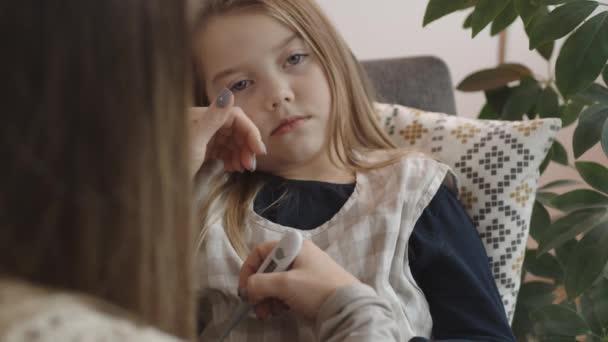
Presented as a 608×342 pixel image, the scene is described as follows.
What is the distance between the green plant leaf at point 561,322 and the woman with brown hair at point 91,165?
3.22 feet

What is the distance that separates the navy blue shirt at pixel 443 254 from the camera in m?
1.02

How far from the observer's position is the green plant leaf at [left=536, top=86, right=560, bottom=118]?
1.40m

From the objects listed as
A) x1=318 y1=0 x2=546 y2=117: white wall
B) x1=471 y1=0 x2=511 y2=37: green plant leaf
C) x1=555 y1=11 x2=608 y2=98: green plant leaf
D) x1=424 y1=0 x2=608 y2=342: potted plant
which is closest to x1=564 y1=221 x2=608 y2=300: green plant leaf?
x1=424 y1=0 x2=608 y2=342: potted plant

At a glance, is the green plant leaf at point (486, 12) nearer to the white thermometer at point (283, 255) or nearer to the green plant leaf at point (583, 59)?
the green plant leaf at point (583, 59)

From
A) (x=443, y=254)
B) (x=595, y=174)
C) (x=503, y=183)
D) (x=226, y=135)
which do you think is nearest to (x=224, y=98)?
(x=226, y=135)

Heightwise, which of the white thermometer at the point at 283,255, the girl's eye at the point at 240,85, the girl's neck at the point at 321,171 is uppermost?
the girl's eye at the point at 240,85

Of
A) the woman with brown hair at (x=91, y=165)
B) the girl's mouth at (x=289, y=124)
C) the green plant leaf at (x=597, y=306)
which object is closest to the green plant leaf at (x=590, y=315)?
the green plant leaf at (x=597, y=306)

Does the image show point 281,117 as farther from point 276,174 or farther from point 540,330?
point 540,330

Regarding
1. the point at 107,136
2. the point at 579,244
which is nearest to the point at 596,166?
the point at 579,244

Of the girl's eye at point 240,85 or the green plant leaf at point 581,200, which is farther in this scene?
the green plant leaf at point 581,200

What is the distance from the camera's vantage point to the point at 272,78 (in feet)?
3.73

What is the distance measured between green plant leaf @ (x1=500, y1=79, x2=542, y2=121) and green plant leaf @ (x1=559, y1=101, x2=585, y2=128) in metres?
0.06

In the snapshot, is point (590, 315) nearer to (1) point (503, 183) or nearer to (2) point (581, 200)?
(2) point (581, 200)

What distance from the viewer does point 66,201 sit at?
0.43 m
